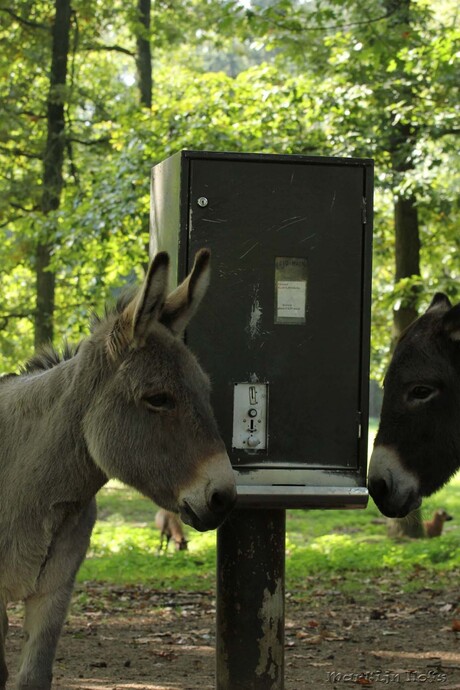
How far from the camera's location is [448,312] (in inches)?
192

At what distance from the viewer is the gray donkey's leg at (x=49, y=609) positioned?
3930mm

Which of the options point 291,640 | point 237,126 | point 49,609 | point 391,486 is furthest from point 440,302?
point 237,126

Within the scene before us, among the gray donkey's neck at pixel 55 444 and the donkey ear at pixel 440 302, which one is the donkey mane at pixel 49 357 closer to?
the gray donkey's neck at pixel 55 444

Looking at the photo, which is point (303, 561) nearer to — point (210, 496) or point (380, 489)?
point (380, 489)

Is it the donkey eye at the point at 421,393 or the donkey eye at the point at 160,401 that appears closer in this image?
the donkey eye at the point at 160,401

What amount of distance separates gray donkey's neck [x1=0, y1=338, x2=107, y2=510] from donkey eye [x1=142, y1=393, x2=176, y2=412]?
277mm

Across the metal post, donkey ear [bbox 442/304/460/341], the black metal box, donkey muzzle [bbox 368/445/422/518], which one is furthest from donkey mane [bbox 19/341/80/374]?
donkey ear [bbox 442/304/460/341]

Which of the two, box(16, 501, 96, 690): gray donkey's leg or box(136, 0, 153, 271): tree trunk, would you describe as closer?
box(16, 501, 96, 690): gray donkey's leg

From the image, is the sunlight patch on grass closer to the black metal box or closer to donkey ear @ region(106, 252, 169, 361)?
the black metal box

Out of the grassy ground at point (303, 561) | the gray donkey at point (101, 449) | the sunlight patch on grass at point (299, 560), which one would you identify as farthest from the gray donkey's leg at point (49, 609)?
the sunlight patch on grass at point (299, 560)

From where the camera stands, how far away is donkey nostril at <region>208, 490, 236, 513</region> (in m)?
3.59

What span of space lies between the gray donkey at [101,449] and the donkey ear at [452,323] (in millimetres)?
1483

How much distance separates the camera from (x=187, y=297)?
157 inches

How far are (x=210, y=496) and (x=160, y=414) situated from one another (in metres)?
0.42
